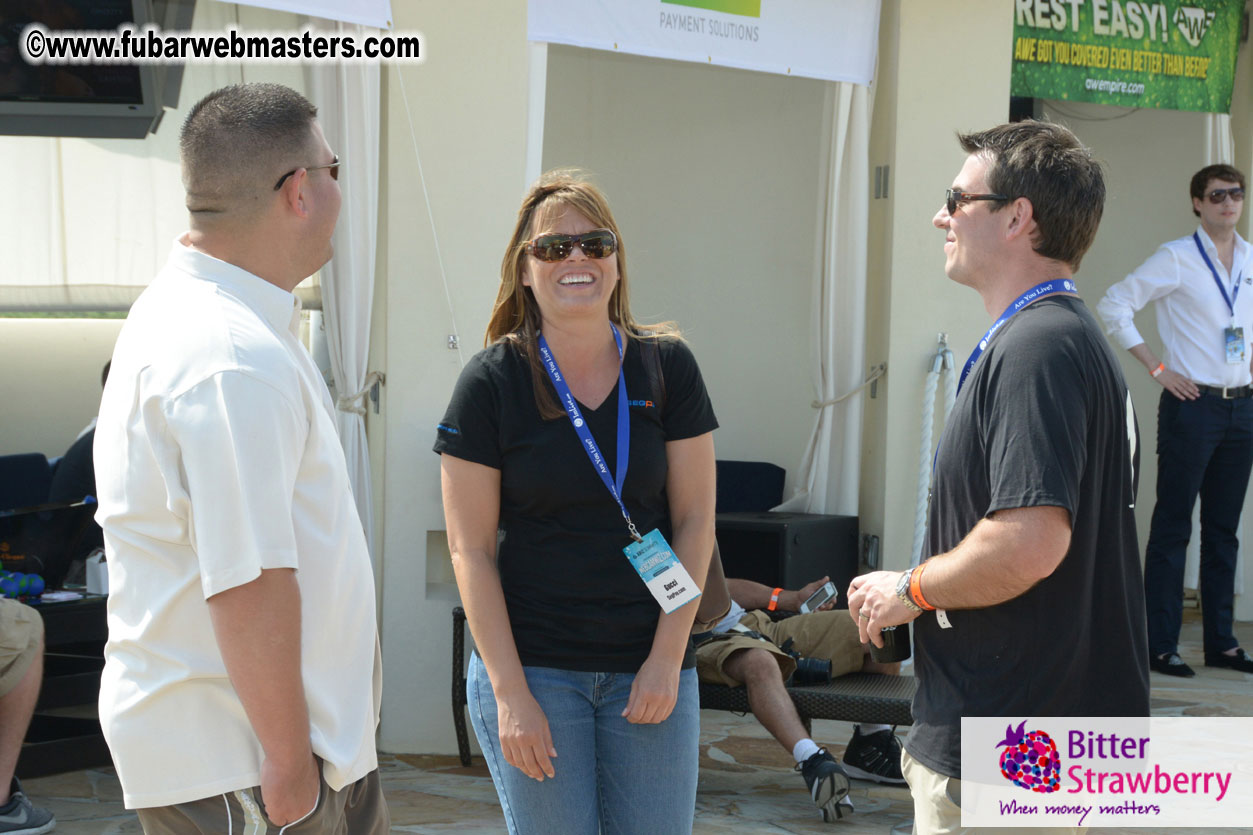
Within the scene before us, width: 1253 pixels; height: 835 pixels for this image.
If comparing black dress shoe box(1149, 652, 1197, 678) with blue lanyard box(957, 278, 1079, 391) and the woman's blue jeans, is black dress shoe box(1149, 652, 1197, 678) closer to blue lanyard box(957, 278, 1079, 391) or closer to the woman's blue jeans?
the woman's blue jeans

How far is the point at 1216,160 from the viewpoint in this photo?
6.75 meters

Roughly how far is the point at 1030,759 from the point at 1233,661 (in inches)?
191

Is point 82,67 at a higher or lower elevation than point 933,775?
higher

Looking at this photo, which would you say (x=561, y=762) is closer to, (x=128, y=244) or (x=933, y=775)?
(x=933, y=775)

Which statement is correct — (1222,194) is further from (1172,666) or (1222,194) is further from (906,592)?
(906,592)

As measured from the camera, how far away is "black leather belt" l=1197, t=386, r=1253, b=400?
19.2ft

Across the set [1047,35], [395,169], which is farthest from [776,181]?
[395,169]

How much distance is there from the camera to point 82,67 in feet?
15.3

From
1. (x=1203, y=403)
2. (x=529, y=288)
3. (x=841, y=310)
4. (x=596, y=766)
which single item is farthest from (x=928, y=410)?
(x=596, y=766)

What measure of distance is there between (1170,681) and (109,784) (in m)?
4.73

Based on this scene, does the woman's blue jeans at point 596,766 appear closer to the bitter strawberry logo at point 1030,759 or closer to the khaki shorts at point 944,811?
the khaki shorts at point 944,811

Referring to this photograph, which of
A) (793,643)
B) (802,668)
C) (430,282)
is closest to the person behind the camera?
(802,668)

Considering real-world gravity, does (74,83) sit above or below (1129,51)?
below

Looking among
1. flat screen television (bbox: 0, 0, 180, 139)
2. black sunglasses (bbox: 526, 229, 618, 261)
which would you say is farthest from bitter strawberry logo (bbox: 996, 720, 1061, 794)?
flat screen television (bbox: 0, 0, 180, 139)
